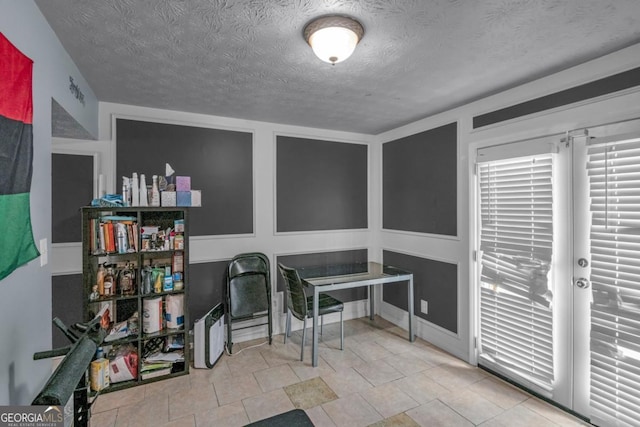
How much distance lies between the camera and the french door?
6.45 ft

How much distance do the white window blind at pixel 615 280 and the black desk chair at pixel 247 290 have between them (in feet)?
9.26

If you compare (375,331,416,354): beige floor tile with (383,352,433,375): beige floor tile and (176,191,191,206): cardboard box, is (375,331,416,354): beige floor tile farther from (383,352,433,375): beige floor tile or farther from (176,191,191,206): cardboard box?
(176,191,191,206): cardboard box

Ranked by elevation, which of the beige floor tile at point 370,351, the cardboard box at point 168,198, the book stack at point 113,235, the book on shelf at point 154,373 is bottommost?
the beige floor tile at point 370,351

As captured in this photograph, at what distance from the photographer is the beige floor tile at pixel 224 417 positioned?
84.4 inches

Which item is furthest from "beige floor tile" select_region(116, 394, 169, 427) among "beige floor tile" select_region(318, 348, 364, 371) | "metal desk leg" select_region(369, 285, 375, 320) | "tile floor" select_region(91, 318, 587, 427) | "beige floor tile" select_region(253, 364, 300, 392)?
"metal desk leg" select_region(369, 285, 375, 320)

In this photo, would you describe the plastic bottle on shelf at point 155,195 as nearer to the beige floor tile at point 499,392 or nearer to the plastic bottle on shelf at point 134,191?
the plastic bottle on shelf at point 134,191

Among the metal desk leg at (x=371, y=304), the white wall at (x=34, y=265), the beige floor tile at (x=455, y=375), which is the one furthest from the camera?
the metal desk leg at (x=371, y=304)

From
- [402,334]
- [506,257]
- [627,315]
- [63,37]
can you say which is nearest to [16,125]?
[63,37]

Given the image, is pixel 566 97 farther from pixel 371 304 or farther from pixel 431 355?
pixel 371 304

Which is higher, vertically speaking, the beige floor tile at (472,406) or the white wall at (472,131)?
the white wall at (472,131)

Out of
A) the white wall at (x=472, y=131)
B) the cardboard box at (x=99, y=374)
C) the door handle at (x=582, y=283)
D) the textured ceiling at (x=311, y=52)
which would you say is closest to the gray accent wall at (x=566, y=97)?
the white wall at (x=472, y=131)

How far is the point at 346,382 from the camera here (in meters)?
2.64

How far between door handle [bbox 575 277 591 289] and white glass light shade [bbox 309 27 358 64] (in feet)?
7.48

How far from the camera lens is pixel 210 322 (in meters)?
2.90
